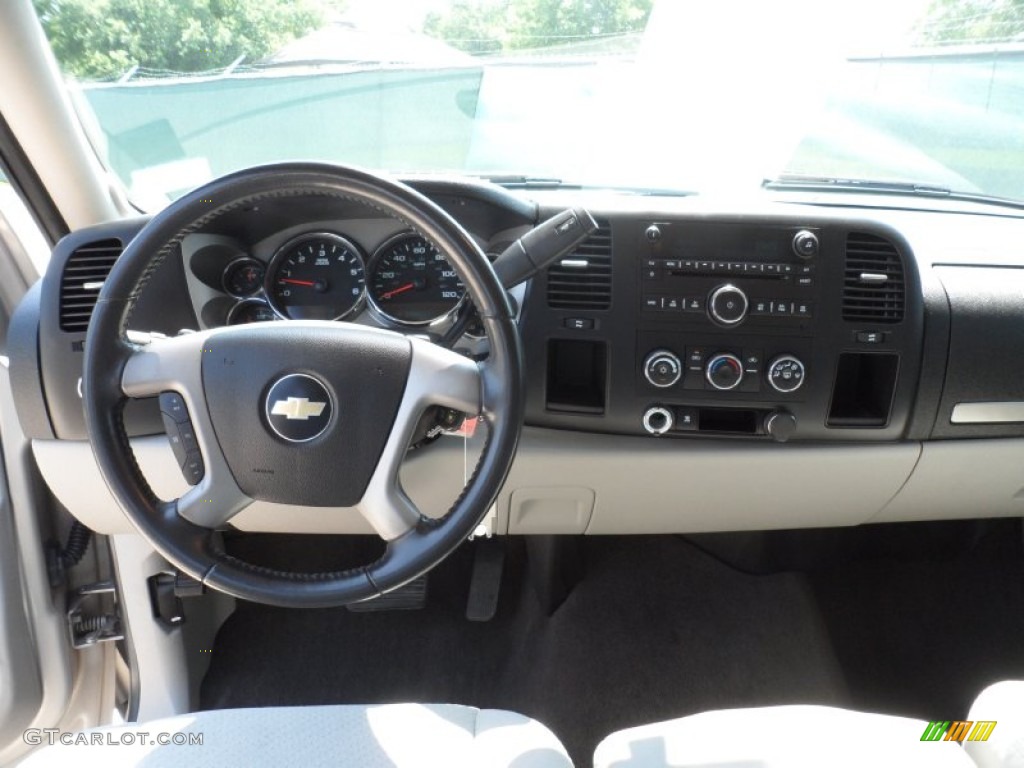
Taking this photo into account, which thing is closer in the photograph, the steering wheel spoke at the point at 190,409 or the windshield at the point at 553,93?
the steering wheel spoke at the point at 190,409

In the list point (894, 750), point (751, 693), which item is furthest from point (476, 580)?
point (894, 750)

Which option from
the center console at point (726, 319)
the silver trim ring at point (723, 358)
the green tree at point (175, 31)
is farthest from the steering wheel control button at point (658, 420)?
the green tree at point (175, 31)

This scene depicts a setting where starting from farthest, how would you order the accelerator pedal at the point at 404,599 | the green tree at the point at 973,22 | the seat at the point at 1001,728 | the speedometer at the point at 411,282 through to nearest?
the accelerator pedal at the point at 404,599
the green tree at the point at 973,22
the speedometer at the point at 411,282
the seat at the point at 1001,728

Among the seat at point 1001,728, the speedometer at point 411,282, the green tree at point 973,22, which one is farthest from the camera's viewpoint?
the green tree at point 973,22

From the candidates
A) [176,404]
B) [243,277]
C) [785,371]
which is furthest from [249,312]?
[785,371]

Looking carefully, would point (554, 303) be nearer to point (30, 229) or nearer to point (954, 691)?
point (30, 229)

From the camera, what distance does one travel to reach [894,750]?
1086mm

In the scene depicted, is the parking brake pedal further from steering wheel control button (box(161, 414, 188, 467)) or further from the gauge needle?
steering wheel control button (box(161, 414, 188, 467))

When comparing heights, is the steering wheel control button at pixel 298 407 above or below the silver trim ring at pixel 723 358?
above

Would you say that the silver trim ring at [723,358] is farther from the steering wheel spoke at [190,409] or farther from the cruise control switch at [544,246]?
the steering wheel spoke at [190,409]

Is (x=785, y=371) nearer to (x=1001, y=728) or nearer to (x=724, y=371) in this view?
(x=724, y=371)

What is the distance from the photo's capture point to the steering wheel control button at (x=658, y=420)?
1598 mm

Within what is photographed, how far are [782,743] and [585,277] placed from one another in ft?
2.83

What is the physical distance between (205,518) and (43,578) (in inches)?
37.8
